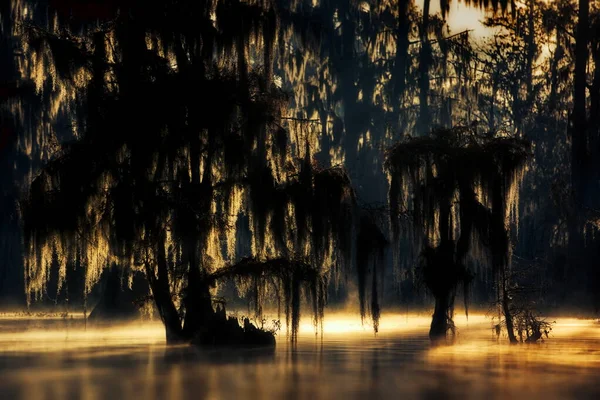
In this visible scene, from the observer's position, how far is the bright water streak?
1789 cm

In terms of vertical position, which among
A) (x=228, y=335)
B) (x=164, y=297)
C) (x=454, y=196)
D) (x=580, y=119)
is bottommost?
(x=228, y=335)

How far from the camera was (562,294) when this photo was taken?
45.7 meters

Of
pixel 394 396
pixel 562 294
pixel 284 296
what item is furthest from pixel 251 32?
pixel 562 294

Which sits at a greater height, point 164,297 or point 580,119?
point 580,119

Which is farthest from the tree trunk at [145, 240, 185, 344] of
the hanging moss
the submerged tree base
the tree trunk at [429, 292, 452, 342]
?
the tree trunk at [429, 292, 452, 342]

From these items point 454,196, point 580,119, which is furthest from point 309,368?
point 580,119

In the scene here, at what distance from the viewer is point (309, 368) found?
2216 cm

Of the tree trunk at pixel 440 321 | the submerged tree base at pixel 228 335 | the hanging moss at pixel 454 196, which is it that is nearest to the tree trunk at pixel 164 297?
the submerged tree base at pixel 228 335

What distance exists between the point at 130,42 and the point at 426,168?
7694 millimetres

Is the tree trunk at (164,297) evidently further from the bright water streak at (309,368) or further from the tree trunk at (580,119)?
the tree trunk at (580,119)

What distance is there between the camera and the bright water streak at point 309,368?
17.9 metres

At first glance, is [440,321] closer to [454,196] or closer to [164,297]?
[454,196]

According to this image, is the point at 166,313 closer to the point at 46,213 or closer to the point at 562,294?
the point at 46,213

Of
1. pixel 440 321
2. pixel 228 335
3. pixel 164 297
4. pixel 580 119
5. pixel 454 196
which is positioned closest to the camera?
pixel 228 335
